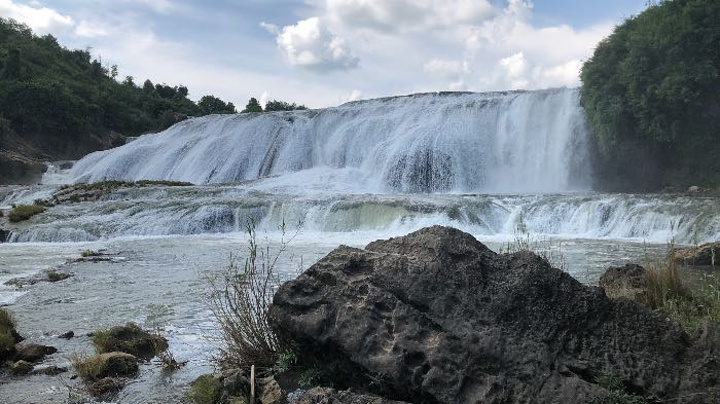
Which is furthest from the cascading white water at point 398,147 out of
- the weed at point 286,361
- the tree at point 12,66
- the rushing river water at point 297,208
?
the tree at point 12,66

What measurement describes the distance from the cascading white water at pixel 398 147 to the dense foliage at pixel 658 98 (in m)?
2.24

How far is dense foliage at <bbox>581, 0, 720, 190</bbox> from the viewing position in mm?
23766

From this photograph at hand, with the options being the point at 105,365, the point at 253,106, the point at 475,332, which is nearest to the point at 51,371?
the point at 105,365

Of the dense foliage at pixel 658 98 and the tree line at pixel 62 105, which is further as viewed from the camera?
the tree line at pixel 62 105

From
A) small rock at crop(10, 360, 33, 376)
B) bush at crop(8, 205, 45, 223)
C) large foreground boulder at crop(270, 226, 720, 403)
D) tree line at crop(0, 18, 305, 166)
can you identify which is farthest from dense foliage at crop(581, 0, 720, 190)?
tree line at crop(0, 18, 305, 166)

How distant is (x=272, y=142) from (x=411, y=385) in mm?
34578

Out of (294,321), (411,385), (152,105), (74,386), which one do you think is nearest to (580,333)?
(411,385)

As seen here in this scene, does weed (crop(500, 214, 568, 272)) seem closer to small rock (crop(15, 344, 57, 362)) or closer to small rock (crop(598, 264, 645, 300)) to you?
small rock (crop(598, 264, 645, 300))

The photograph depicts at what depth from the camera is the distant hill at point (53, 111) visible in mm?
51825

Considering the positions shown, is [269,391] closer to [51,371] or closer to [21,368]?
[51,371]

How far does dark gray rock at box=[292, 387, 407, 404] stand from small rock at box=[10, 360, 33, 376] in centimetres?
296

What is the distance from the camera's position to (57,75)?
73688mm

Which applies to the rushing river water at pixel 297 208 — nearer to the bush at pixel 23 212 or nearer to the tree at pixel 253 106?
the bush at pixel 23 212

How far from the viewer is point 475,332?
3398 mm
